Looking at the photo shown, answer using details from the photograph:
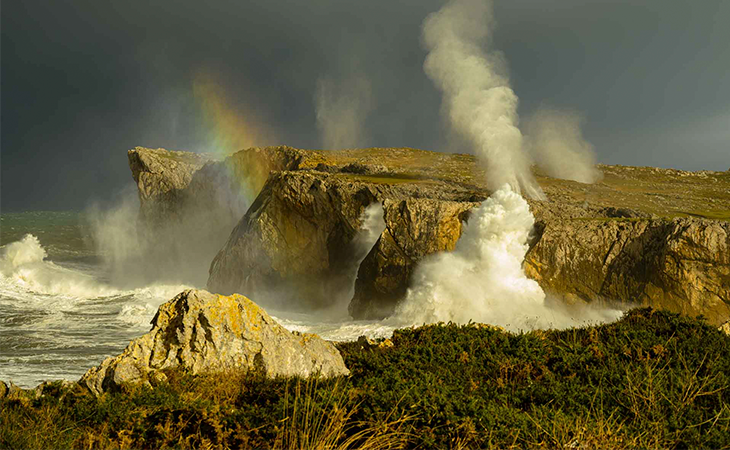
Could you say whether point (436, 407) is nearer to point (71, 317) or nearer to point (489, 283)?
point (489, 283)

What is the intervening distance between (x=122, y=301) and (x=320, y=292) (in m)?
13.0

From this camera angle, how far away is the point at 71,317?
27.5 metres

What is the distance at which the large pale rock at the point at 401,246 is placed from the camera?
1081 inches

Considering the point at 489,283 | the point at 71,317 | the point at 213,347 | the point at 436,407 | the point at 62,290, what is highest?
the point at 62,290

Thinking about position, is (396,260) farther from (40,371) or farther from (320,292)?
(40,371)

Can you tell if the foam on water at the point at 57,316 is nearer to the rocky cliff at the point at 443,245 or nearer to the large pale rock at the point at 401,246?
the rocky cliff at the point at 443,245

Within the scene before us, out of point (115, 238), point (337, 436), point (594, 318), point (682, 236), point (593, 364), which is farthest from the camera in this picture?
point (115, 238)

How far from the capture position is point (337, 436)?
497 cm

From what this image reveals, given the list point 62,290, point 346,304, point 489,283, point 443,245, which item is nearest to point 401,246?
point 443,245

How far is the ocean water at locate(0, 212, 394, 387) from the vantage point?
57.7 ft

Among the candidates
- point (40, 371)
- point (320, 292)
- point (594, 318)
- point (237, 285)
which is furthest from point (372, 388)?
point (237, 285)

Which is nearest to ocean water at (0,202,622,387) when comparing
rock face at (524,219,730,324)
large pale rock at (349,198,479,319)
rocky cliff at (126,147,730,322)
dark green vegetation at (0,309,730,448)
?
large pale rock at (349,198,479,319)

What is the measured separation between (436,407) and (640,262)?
2285 centimetres

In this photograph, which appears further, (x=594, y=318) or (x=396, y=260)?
(x=396, y=260)
